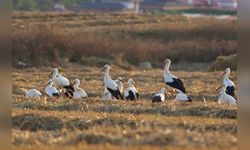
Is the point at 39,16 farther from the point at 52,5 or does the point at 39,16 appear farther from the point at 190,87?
the point at 52,5

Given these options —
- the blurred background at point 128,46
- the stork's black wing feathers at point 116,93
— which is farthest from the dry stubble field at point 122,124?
the blurred background at point 128,46

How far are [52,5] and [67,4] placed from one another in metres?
3.35

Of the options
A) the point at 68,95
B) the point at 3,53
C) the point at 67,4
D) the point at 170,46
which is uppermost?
the point at 3,53

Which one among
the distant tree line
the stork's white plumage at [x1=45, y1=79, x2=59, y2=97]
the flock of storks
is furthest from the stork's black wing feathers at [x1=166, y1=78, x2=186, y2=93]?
the distant tree line

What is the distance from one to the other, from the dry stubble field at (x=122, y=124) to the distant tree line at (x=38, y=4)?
69.1 m

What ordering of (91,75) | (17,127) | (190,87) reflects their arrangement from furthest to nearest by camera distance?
(91,75) < (190,87) < (17,127)

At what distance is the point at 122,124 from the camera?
13.2 metres

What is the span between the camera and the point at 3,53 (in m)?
8.20

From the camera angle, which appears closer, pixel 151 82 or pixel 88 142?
pixel 88 142

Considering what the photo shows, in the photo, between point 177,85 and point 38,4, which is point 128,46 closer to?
point 177,85

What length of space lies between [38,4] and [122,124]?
92043mm

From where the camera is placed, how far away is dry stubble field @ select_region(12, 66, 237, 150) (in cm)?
1026

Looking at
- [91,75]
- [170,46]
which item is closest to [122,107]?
[91,75]

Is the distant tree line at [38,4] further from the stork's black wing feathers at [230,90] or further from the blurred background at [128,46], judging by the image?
the stork's black wing feathers at [230,90]
